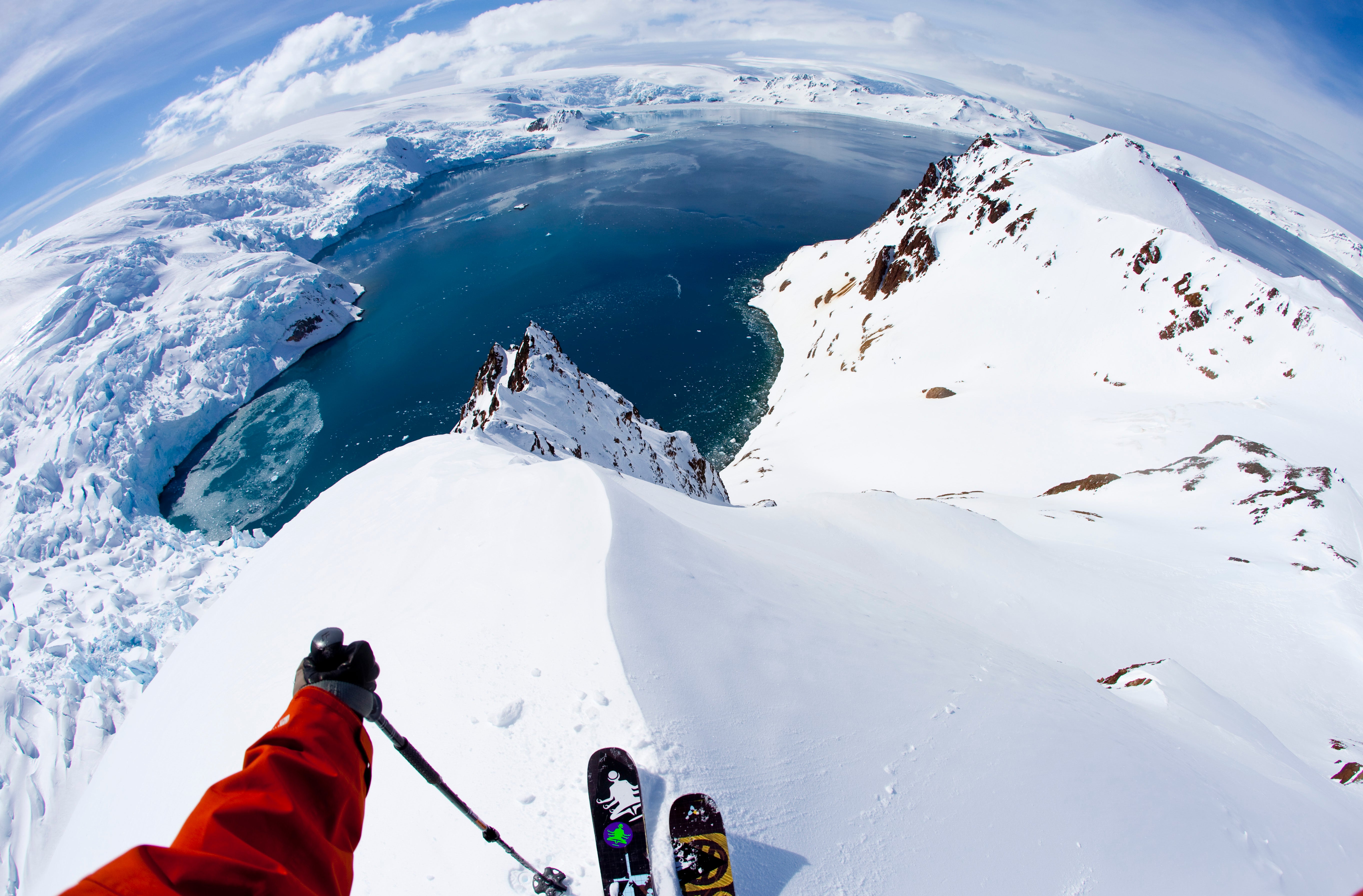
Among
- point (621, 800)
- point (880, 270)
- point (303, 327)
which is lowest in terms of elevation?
point (303, 327)

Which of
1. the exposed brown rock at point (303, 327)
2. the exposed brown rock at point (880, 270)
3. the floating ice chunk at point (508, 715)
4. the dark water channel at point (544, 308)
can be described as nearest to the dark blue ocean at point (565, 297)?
the dark water channel at point (544, 308)

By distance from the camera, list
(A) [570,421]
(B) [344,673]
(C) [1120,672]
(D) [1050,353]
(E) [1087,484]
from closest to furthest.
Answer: (B) [344,673] → (C) [1120,672] → (E) [1087,484] → (A) [570,421] → (D) [1050,353]

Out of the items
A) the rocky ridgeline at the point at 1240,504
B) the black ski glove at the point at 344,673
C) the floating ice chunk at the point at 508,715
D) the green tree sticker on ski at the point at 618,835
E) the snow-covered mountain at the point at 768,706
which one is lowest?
the rocky ridgeline at the point at 1240,504

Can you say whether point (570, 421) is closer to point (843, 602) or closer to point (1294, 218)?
point (843, 602)

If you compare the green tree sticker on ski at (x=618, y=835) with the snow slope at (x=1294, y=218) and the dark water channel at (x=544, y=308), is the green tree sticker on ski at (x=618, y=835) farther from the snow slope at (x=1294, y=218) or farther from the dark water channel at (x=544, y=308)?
the snow slope at (x=1294, y=218)

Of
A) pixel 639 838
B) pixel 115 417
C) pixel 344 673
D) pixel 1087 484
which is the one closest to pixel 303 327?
pixel 115 417

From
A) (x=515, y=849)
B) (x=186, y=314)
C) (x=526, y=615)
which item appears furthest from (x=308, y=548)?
(x=186, y=314)

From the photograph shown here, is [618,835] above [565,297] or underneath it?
above
